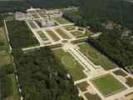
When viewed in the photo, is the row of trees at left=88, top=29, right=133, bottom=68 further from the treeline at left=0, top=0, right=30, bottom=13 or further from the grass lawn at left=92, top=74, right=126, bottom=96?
the treeline at left=0, top=0, right=30, bottom=13

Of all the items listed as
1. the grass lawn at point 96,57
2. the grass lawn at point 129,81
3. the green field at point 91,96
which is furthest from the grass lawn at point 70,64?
the grass lawn at point 129,81

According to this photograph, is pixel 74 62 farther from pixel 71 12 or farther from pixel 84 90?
pixel 71 12

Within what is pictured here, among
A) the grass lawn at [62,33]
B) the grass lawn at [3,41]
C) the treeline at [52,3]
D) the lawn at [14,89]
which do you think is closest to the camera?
the lawn at [14,89]

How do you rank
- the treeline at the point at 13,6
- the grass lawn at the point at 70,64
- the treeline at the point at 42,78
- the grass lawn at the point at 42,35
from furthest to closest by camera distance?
the treeline at the point at 13,6 → the grass lawn at the point at 42,35 → the grass lawn at the point at 70,64 → the treeline at the point at 42,78

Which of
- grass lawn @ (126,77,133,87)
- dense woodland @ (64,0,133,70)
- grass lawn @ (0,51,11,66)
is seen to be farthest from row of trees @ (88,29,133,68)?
grass lawn @ (0,51,11,66)

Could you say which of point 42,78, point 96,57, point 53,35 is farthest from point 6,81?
point 53,35

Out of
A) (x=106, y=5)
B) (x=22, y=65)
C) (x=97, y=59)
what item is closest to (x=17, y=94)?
(x=22, y=65)

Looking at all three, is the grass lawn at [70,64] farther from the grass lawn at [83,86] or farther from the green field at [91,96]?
the green field at [91,96]
